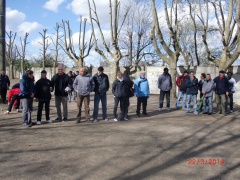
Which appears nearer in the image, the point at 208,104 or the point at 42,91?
the point at 42,91

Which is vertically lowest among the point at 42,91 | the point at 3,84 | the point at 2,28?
the point at 42,91

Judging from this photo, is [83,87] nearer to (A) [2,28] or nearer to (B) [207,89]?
(B) [207,89]

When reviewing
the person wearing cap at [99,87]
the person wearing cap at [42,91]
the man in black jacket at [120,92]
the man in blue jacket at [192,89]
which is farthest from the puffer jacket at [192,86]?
the person wearing cap at [42,91]

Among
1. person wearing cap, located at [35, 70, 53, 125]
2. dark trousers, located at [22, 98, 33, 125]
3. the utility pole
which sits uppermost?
the utility pole

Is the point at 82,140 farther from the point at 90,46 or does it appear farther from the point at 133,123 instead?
the point at 90,46

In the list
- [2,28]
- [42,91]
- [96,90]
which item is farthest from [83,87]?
[2,28]

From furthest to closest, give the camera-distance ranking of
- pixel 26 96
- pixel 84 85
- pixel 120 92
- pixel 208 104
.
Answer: pixel 208 104 < pixel 120 92 < pixel 84 85 < pixel 26 96

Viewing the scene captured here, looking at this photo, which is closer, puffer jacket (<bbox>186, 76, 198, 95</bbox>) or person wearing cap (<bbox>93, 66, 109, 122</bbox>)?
person wearing cap (<bbox>93, 66, 109, 122</bbox>)

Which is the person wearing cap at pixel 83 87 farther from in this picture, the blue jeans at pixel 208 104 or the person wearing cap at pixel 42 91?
the blue jeans at pixel 208 104

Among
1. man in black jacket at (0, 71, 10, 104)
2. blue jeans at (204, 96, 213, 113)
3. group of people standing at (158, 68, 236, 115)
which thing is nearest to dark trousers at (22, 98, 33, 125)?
man in black jacket at (0, 71, 10, 104)

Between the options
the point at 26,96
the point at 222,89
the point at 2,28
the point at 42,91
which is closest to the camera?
the point at 26,96

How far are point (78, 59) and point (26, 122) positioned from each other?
25785 mm

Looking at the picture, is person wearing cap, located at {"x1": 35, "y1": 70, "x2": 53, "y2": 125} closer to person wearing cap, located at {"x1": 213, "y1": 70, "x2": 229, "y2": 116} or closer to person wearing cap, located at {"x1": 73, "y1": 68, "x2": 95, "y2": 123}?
person wearing cap, located at {"x1": 73, "y1": 68, "x2": 95, "y2": 123}

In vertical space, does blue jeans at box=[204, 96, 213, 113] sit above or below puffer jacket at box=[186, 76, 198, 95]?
below
